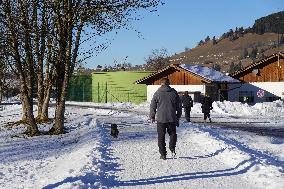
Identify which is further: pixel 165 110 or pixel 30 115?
pixel 30 115

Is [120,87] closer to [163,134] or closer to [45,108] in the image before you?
[45,108]

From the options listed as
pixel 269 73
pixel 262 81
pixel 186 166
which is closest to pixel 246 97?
pixel 262 81

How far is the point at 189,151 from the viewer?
13234mm

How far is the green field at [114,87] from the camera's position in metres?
66.2

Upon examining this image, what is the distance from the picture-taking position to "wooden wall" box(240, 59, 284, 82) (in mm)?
51781

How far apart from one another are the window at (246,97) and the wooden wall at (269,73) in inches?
54.3

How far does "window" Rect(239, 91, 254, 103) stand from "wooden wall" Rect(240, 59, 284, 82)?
138cm

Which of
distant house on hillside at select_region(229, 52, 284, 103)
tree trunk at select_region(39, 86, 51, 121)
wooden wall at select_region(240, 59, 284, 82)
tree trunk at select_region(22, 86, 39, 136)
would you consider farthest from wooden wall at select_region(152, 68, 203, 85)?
tree trunk at select_region(22, 86, 39, 136)

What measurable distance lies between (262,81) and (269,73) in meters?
1.11

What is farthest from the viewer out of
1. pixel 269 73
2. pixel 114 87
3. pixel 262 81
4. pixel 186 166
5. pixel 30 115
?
pixel 114 87

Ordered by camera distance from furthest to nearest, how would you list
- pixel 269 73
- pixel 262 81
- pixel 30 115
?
pixel 262 81 → pixel 269 73 → pixel 30 115

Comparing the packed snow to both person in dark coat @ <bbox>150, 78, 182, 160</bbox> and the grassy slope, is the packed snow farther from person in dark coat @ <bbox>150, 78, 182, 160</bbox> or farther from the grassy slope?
the grassy slope

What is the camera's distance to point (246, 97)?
53594 mm

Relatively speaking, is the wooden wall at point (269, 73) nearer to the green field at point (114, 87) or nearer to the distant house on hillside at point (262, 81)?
the distant house on hillside at point (262, 81)
